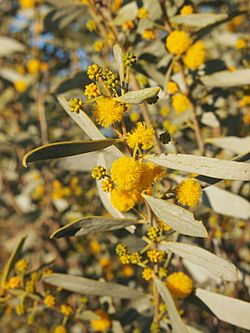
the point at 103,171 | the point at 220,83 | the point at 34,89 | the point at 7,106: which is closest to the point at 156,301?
A: the point at 103,171

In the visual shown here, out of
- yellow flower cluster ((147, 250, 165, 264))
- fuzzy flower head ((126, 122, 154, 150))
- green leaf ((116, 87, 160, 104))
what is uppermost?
green leaf ((116, 87, 160, 104))

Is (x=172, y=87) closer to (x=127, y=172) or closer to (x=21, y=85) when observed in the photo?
(x=127, y=172)

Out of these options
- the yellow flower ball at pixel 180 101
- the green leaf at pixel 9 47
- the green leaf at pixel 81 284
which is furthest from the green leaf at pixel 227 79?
the green leaf at pixel 9 47

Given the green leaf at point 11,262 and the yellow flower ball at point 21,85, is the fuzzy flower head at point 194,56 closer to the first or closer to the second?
the green leaf at point 11,262

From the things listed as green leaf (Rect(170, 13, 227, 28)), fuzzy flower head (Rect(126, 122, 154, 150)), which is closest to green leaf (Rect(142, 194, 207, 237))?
fuzzy flower head (Rect(126, 122, 154, 150))

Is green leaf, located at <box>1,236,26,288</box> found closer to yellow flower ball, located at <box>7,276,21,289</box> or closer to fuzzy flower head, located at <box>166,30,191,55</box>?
yellow flower ball, located at <box>7,276,21,289</box>

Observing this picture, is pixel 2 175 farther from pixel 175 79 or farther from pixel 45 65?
pixel 175 79

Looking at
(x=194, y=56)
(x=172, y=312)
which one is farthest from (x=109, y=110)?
(x=194, y=56)
